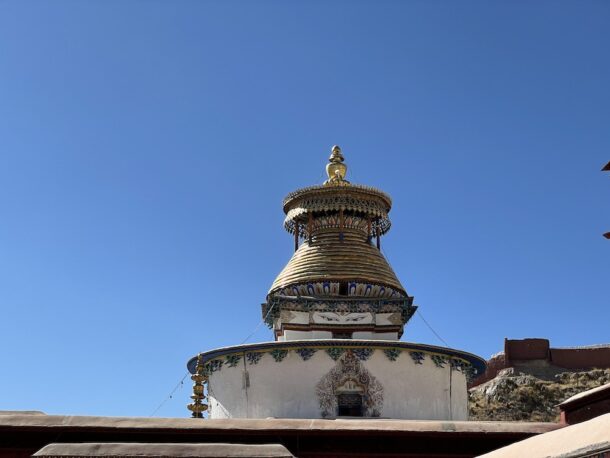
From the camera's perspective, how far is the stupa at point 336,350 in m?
21.6

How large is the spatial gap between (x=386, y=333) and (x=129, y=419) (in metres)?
12.1

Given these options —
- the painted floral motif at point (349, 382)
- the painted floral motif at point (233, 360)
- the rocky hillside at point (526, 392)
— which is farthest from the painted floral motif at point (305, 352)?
the rocky hillside at point (526, 392)

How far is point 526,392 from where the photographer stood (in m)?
64.0

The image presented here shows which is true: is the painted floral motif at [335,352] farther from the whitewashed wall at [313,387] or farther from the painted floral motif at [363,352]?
the painted floral motif at [363,352]

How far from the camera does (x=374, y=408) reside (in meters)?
21.5

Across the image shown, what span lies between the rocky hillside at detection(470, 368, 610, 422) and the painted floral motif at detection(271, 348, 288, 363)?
4012 cm

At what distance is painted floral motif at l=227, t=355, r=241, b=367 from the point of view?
22533 mm

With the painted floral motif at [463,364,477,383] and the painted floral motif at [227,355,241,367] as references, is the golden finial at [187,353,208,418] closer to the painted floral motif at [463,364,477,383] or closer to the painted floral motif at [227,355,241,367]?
the painted floral motif at [227,355,241,367]

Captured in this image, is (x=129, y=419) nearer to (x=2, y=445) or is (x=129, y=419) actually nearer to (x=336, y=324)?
(x=2, y=445)

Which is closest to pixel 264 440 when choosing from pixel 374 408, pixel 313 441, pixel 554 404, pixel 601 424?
pixel 313 441

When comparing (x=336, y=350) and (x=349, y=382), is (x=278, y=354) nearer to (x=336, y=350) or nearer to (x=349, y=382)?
(x=336, y=350)

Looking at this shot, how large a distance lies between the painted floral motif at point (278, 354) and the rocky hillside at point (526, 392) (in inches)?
1579

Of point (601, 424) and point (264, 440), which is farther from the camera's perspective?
point (264, 440)

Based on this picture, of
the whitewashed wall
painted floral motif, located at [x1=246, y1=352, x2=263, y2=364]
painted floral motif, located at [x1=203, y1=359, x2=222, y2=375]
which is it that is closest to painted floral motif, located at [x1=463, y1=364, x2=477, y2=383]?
the whitewashed wall
